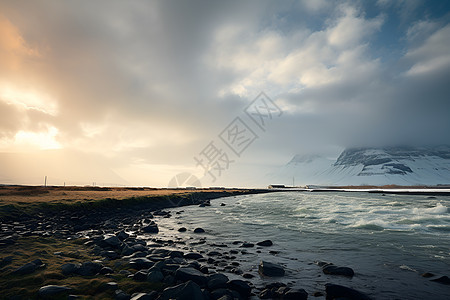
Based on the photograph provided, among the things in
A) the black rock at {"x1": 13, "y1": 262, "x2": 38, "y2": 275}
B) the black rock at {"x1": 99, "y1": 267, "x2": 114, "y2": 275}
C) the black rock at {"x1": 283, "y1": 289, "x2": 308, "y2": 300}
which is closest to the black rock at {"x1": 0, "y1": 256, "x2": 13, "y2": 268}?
the black rock at {"x1": 13, "y1": 262, "x2": 38, "y2": 275}

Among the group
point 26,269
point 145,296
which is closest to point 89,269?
point 26,269

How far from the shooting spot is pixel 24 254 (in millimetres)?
10148

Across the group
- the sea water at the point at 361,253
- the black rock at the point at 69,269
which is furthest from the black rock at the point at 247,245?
the black rock at the point at 69,269

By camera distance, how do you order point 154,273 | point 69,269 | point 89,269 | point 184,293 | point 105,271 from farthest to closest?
point 105,271 → point 89,269 → point 69,269 → point 154,273 → point 184,293

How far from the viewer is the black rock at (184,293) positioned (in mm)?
6707

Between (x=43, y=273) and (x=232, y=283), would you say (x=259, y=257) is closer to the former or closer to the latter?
(x=232, y=283)

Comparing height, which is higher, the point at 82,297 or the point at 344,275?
the point at 82,297

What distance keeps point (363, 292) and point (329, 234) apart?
39.1 ft

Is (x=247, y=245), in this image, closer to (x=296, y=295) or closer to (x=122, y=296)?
(x=296, y=295)

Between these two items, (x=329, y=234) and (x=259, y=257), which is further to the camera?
(x=329, y=234)

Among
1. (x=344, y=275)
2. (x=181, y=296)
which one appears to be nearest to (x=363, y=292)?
(x=344, y=275)

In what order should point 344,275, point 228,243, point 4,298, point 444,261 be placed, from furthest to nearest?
point 228,243
point 444,261
point 344,275
point 4,298

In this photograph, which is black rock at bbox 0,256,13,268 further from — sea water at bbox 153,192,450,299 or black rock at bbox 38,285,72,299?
sea water at bbox 153,192,450,299

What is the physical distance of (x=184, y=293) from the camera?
268 inches
